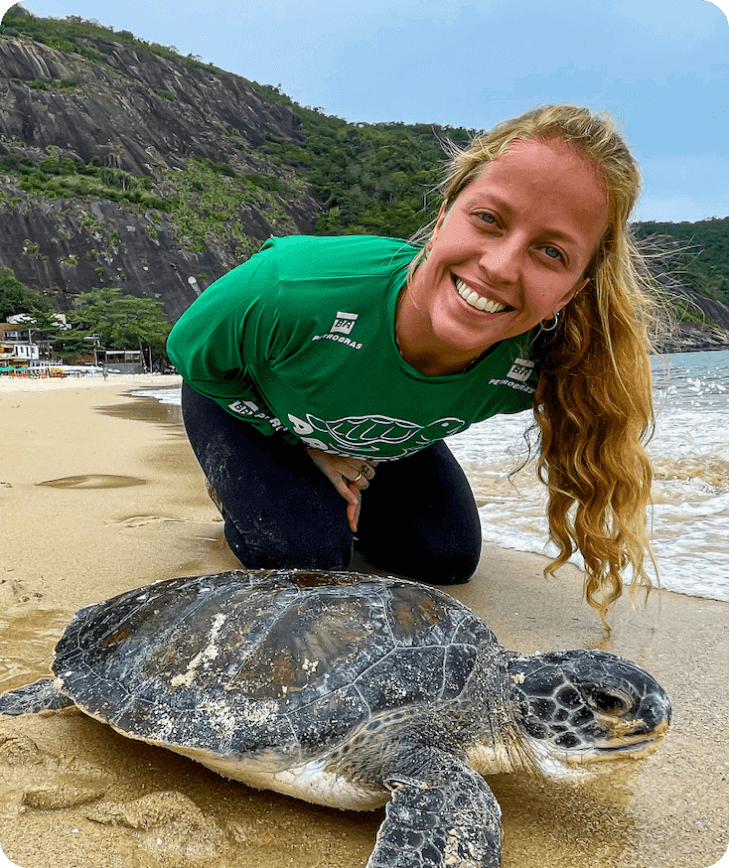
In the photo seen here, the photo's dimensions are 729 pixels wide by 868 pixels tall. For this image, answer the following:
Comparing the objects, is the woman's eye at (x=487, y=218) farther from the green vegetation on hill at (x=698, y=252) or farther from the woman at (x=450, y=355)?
the green vegetation on hill at (x=698, y=252)

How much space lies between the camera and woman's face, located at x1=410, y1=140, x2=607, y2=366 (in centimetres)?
158

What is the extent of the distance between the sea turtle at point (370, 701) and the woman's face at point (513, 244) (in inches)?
31.3

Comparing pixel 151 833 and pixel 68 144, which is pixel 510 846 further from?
pixel 68 144

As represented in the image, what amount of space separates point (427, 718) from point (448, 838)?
24cm

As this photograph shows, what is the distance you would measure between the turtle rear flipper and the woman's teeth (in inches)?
58.5

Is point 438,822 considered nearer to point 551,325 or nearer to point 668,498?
point 551,325

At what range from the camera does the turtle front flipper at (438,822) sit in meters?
1.14

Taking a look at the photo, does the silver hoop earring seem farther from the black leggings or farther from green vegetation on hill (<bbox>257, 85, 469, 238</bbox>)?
green vegetation on hill (<bbox>257, 85, 469, 238</bbox>)

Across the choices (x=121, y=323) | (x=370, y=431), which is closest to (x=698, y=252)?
(x=370, y=431)

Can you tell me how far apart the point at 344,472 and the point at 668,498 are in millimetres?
2704

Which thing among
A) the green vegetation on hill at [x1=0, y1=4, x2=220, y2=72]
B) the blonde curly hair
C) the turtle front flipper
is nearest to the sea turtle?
the turtle front flipper

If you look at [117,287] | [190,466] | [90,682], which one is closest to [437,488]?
[90,682]

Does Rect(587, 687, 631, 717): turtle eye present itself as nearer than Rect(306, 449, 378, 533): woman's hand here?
Yes

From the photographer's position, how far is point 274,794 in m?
1.40
